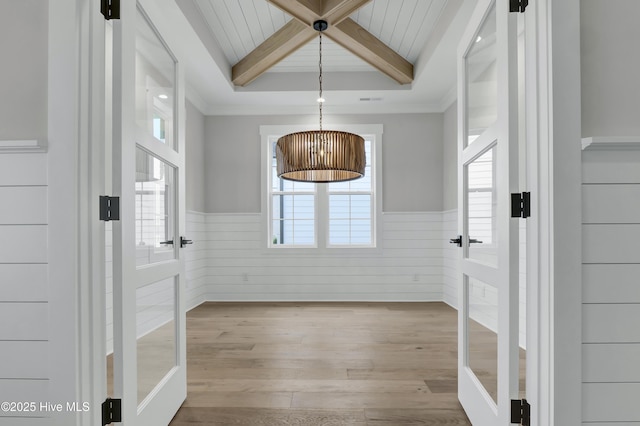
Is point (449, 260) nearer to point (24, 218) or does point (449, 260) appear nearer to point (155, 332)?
point (155, 332)

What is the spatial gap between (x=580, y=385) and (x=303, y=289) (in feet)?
13.4

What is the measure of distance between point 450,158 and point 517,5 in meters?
3.61

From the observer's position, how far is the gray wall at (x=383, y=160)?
16.8 ft

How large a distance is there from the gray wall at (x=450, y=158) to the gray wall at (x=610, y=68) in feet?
11.0

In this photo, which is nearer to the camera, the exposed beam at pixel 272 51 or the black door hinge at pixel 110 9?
the black door hinge at pixel 110 9

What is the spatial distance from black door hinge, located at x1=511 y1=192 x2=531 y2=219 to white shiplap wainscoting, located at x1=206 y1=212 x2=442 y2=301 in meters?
3.79

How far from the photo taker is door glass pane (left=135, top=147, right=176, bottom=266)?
1587 millimetres

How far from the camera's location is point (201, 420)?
185 cm

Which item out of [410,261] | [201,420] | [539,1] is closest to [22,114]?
[201,420]

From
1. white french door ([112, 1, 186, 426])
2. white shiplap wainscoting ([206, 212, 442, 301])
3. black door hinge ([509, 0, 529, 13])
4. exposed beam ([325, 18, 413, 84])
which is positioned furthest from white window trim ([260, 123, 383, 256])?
black door hinge ([509, 0, 529, 13])

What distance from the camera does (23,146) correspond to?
1.22 m

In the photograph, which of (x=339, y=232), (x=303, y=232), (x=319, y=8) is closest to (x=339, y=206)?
(x=339, y=232)

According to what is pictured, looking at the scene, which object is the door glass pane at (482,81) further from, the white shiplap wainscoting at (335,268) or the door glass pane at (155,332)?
the white shiplap wainscoting at (335,268)

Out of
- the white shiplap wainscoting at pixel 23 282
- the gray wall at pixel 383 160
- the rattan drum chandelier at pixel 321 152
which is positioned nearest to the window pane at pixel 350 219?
the gray wall at pixel 383 160
